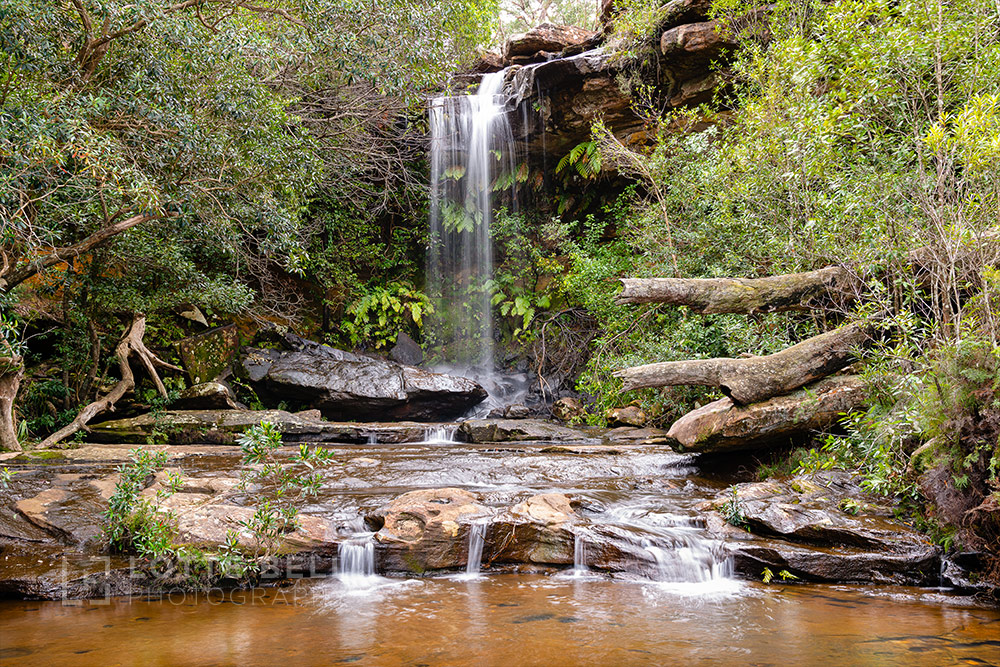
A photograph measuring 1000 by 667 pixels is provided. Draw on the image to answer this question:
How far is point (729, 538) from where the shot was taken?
5.07m

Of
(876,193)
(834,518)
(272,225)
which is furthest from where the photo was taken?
(272,225)

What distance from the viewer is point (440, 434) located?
35.0 feet

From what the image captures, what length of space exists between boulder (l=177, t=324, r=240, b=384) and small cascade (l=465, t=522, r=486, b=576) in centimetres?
848

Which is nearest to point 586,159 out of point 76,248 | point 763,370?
point 763,370

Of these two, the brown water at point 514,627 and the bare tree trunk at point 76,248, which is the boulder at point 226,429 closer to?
the bare tree trunk at point 76,248

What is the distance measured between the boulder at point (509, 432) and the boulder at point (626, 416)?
2.82 feet

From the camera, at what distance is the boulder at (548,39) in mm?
14578

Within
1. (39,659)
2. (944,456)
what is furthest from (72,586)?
(944,456)

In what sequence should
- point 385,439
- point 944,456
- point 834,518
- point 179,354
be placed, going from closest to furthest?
1. point 944,456
2. point 834,518
3. point 385,439
4. point 179,354

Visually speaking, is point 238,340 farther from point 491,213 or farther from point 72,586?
point 72,586

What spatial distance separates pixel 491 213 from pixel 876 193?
39.3ft

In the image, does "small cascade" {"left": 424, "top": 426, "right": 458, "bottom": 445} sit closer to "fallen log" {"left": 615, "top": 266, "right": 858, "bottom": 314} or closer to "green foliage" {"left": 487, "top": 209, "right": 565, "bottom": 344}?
"fallen log" {"left": 615, "top": 266, "right": 858, "bottom": 314}

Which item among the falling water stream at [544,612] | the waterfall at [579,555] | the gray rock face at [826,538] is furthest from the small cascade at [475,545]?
the gray rock face at [826,538]

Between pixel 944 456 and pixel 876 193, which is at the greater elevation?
pixel 876 193
